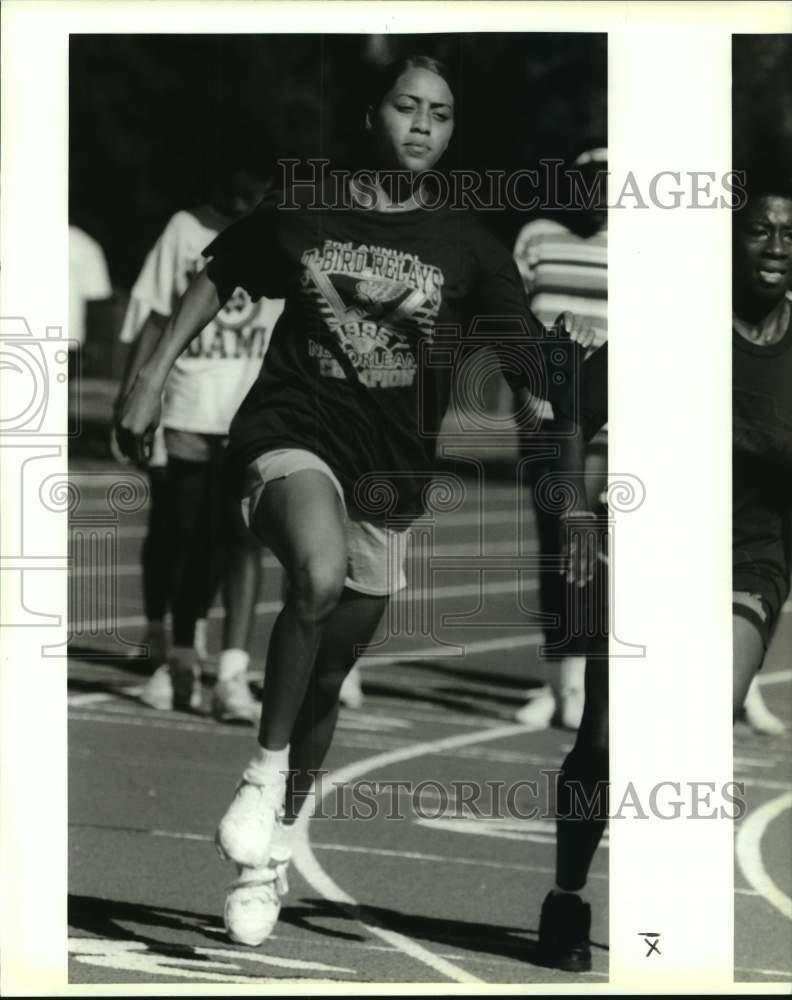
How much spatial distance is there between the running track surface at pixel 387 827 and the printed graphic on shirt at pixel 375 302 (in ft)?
1.25

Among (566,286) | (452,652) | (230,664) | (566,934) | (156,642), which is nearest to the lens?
(566,286)

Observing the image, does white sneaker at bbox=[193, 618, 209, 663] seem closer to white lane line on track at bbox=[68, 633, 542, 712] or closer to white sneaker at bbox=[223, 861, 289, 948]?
white lane line on track at bbox=[68, 633, 542, 712]

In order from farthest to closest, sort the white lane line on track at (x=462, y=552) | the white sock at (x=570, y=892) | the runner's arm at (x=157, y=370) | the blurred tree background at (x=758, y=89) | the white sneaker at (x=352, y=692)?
the white sneaker at (x=352, y=692) < the white sock at (x=570, y=892) < the runner's arm at (x=157, y=370) < the white lane line on track at (x=462, y=552) < the blurred tree background at (x=758, y=89)

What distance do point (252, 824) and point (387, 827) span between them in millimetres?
538

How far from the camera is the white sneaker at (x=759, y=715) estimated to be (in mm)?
6238

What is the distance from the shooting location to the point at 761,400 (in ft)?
19.5

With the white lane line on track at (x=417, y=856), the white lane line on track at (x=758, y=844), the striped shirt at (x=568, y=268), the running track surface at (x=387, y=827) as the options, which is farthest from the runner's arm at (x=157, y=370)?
the white lane line on track at (x=758, y=844)

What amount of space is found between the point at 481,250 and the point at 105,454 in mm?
1007

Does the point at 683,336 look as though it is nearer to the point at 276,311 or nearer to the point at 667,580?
the point at 667,580

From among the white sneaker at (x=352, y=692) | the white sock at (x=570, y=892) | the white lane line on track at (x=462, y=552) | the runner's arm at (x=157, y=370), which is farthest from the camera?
the white sneaker at (x=352, y=692)

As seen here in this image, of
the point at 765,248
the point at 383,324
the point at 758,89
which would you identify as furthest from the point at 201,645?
the point at 758,89

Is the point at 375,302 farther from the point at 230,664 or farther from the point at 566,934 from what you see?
Result: the point at 566,934

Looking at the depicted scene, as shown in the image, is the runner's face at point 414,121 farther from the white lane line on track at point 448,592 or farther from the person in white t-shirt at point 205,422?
the white lane line on track at point 448,592

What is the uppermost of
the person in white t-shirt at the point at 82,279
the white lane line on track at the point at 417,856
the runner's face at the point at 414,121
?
the runner's face at the point at 414,121
